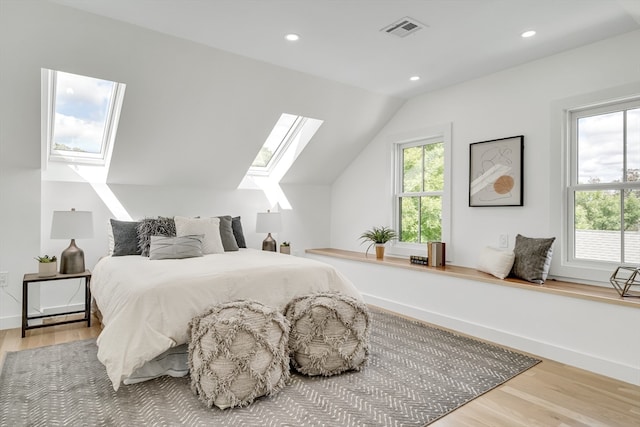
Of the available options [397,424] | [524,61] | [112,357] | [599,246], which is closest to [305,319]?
[397,424]

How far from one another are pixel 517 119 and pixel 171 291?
328cm

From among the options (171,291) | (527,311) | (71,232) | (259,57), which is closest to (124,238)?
(71,232)

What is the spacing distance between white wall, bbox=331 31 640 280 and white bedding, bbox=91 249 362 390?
1620mm

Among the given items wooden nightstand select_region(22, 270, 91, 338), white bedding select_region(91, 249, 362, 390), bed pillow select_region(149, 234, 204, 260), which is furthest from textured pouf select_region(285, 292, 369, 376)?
wooden nightstand select_region(22, 270, 91, 338)

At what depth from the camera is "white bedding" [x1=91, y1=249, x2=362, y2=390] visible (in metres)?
2.26

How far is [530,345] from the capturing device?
3.06 metres

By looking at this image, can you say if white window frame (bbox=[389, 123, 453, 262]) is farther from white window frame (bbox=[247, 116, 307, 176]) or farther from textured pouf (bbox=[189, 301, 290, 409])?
textured pouf (bbox=[189, 301, 290, 409])

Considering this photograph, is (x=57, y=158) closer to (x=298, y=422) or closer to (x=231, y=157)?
(x=231, y=157)

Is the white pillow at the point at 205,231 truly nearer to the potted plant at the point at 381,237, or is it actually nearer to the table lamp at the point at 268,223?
the table lamp at the point at 268,223

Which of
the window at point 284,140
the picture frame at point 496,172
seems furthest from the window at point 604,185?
the window at point 284,140

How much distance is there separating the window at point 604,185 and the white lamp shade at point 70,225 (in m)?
4.20

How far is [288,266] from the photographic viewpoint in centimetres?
299

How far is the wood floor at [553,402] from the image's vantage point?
204 cm

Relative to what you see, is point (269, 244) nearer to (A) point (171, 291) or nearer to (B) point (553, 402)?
(A) point (171, 291)
